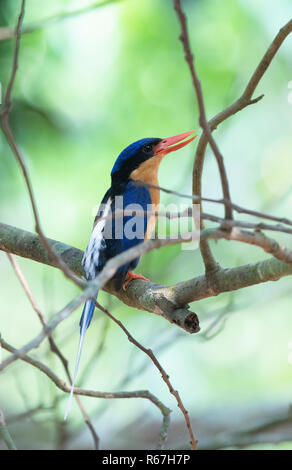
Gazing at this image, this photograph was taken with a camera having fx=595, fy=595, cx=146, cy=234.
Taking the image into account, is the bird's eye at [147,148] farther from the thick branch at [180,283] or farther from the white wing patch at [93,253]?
the thick branch at [180,283]

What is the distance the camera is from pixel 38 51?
16.6ft

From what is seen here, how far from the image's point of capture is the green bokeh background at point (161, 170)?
158 inches

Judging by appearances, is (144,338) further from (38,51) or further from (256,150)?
(38,51)

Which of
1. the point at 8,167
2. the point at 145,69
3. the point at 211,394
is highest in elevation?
the point at 145,69

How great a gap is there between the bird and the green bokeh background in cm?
34

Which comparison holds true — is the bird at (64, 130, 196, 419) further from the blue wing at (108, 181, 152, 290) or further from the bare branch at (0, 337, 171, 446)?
the bare branch at (0, 337, 171, 446)

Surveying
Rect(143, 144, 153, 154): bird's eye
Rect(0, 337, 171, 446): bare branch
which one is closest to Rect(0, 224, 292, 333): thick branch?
Rect(0, 337, 171, 446): bare branch

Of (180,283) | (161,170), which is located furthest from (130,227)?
(161,170)

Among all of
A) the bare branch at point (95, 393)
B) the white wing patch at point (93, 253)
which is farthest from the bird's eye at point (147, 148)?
the bare branch at point (95, 393)

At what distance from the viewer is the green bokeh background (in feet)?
13.2

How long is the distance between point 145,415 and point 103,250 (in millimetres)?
1234

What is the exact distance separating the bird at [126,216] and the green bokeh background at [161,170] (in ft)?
1.11
